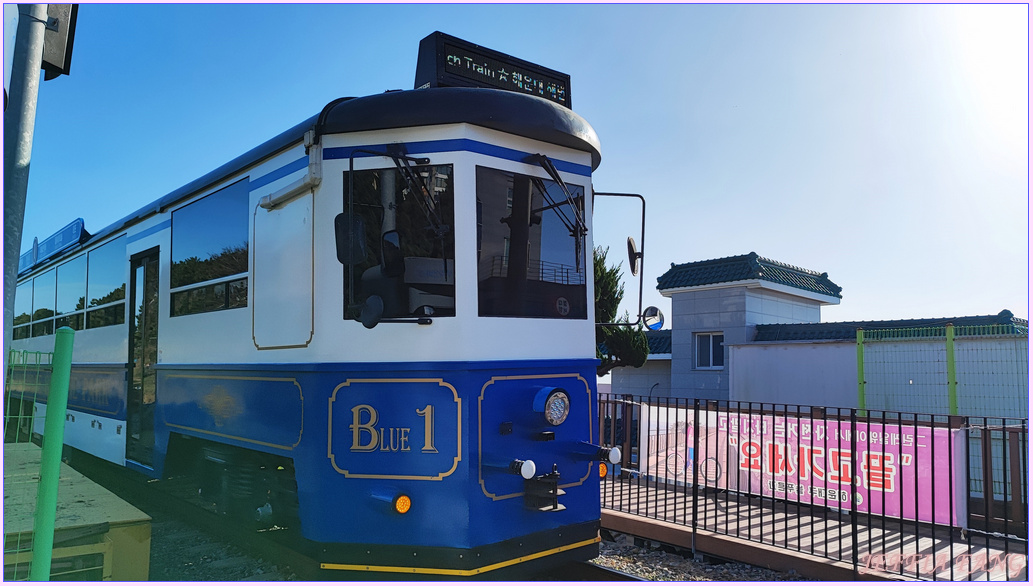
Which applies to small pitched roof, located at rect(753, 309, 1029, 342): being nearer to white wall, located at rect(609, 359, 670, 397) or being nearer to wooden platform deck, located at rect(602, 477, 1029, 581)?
white wall, located at rect(609, 359, 670, 397)

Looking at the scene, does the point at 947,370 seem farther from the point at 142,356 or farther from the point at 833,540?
the point at 142,356

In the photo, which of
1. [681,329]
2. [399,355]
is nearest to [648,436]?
[399,355]

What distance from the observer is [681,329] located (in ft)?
48.2

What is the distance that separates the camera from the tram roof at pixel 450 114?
4.22m

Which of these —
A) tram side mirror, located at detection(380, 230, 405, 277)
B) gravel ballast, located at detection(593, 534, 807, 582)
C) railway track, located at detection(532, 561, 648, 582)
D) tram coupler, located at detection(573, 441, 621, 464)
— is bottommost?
gravel ballast, located at detection(593, 534, 807, 582)

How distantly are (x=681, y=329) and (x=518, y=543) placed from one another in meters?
11.0

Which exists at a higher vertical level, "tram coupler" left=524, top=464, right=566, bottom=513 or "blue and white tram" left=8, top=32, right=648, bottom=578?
"blue and white tram" left=8, top=32, right=648, bottom=578

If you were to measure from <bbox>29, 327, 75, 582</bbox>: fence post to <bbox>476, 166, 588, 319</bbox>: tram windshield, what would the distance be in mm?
2133

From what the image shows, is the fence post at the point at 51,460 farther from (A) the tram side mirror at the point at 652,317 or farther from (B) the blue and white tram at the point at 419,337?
(A) the tram side mirror at the point at 652,317

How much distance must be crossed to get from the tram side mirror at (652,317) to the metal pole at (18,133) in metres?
3.79

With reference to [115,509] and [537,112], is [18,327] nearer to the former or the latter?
[115,509]

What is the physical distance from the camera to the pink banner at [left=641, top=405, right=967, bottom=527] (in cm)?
534

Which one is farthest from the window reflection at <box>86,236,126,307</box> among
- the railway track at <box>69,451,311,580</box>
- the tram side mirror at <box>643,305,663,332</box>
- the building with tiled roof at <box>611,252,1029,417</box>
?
the building with tiled roof at <box>611,252,1029,417</box>

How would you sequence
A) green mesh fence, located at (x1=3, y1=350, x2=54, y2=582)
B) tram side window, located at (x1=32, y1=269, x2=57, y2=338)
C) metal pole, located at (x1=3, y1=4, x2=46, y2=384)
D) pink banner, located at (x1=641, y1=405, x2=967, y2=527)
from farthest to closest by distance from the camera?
tram side window, located at (x1=32, y1=269, x2=57, y2=338), pink banner, located at (x1=641, y1=405, x2=967, y2=527), green mesh fence, located at (x1=3, y1=350, x2=54, y2=582), metal pole, located at (x1=3, y1=4, x2=46, y2=384)
